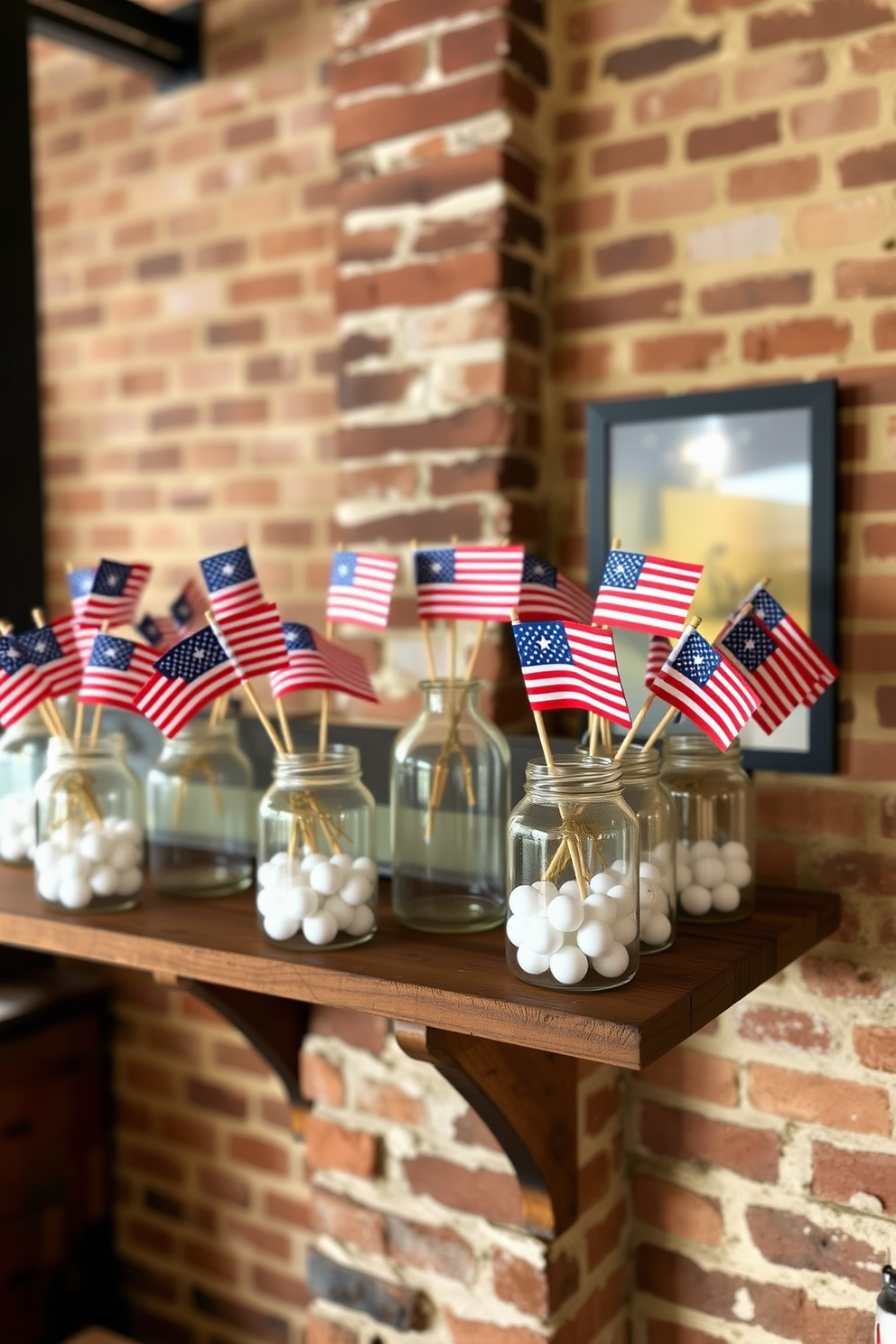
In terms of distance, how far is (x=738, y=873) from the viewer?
1.20 metres

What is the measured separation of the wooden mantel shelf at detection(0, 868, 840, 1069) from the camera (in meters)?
0.94

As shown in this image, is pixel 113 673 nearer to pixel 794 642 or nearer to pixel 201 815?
pixel 201 815

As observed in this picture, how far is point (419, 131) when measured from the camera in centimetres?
146

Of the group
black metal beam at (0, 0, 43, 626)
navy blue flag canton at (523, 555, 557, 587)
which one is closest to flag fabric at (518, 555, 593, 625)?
navy blue flag canton at (523, 555, 557, 587)

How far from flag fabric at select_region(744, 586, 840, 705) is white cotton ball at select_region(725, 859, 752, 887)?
176 mm

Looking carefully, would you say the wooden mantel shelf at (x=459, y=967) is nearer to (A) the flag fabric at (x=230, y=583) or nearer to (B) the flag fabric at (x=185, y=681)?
(B) the flag fabric at (x=185, y=681)

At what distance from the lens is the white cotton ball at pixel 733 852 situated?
3.97ft

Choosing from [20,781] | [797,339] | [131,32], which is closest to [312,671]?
[20,781]

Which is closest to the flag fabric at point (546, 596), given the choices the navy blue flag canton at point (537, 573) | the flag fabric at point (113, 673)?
the navy blue flag canton at point (537, 573)

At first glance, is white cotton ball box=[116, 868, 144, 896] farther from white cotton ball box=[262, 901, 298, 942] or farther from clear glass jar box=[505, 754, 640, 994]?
clear glass jar box=[505, 754, 640, 994]

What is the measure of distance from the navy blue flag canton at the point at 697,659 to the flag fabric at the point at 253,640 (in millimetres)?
390

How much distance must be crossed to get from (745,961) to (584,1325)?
0.60 m

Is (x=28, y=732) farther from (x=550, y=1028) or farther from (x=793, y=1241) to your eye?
(x=793, y=1241)

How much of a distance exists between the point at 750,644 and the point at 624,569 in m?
0.15
